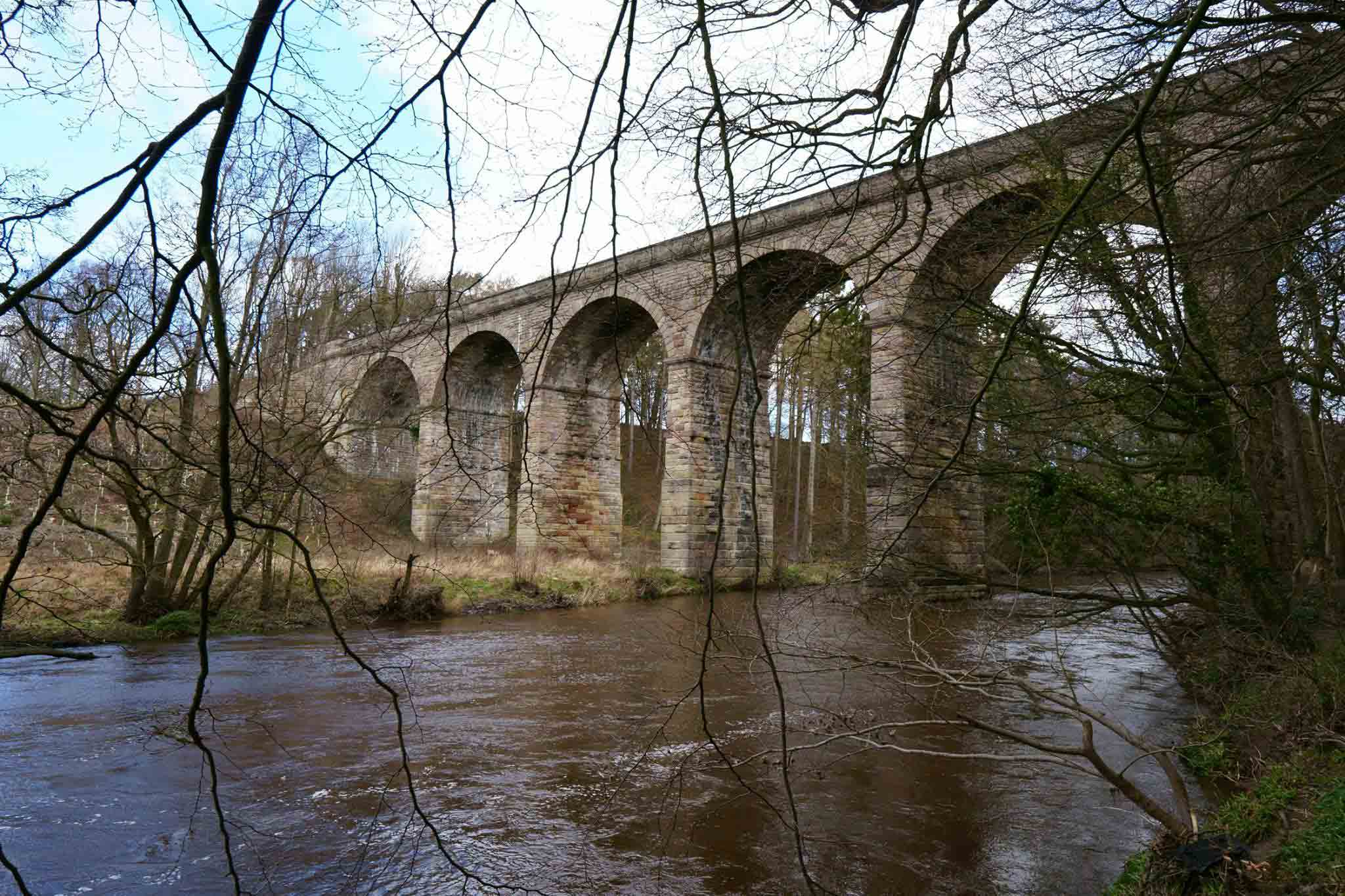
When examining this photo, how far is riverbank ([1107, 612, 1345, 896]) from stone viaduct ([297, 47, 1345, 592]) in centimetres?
149

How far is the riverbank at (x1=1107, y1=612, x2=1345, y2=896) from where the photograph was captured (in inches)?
123

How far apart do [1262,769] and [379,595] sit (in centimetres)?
1039

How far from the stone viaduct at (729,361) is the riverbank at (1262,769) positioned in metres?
1.49

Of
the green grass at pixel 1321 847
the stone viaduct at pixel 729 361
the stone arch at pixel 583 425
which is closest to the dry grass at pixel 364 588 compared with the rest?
the stone viaduct at pixel 729 361

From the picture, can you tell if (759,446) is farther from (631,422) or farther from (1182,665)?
(631,422)

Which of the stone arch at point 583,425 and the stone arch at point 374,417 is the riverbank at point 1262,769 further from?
the stone arch at point 583,425

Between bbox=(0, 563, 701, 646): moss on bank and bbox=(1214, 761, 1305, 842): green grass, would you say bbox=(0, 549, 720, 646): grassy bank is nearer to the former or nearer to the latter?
bbox=(0, 563, 701, 646): moss on bank

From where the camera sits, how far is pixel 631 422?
6.63ft

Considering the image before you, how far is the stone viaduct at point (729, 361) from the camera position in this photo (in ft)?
9.36

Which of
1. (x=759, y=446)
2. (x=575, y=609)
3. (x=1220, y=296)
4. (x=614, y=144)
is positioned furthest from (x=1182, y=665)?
(x=759, y=446)

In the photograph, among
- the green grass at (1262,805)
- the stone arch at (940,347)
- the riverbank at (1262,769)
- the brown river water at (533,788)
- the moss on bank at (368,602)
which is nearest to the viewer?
the riverbank at (1262,769)

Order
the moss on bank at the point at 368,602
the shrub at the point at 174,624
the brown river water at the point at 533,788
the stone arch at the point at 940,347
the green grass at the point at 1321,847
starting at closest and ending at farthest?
1. the green grass at the point at 1321,847
2. the brown river water at the point at 533,788
3. the stone arch at the point at 940,347
4. the moss on bank at the point at 368,602
5. the shrub at the point at 174,624

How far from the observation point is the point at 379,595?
12539mm

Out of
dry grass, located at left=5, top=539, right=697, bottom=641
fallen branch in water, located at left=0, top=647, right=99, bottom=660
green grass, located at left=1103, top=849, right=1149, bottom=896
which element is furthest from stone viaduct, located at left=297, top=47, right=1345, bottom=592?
green grass, located at left=1103, top=849, right=1149, bottom=896
